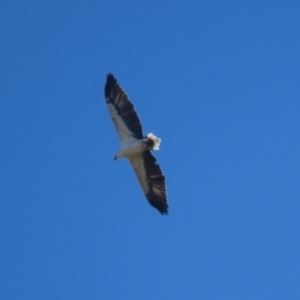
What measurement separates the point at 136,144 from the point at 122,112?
1018mm

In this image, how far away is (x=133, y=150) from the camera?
2786cm

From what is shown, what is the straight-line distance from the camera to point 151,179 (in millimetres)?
28391

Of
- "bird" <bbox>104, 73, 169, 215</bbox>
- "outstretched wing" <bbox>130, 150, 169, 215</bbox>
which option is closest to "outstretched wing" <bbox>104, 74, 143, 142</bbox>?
"bird" <bbox>104, 73, 169, 215</bbox>

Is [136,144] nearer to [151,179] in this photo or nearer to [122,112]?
[122,112]

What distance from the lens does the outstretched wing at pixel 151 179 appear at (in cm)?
2809

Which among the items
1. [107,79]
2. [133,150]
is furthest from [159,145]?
[107,79]

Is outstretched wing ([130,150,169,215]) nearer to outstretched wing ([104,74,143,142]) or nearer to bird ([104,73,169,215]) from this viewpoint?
bird ([104,73,169,215])

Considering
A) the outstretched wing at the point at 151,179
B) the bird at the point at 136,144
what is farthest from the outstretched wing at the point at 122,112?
the outstretched wing at the point at 151,179

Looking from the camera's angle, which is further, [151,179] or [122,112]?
[151,179]

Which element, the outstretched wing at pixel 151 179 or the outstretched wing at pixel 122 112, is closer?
the outstretched wing at pixel 122 112

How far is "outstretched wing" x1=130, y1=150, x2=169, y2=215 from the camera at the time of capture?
28.1 metres

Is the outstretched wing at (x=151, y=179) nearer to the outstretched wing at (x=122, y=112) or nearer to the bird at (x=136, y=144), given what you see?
the bird at (x=136, y=144)

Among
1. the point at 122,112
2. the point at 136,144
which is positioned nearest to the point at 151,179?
the point at 136,144

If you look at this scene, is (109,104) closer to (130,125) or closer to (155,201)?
(130,125)
